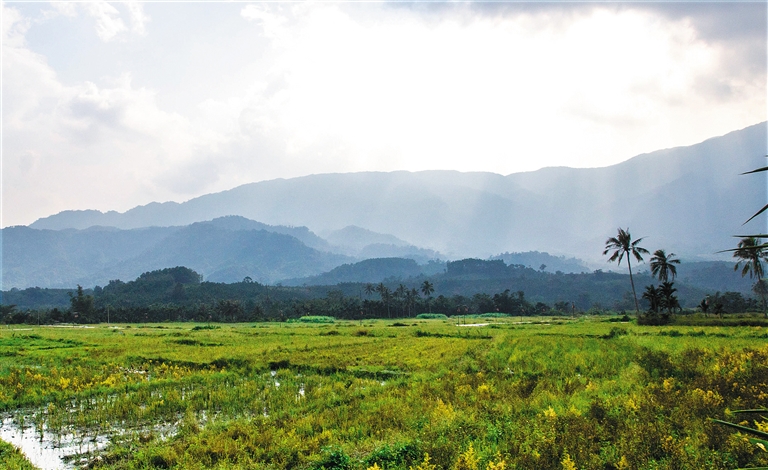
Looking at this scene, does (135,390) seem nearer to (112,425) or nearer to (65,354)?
(112,425)

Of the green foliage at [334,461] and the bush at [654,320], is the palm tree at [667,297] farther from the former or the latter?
the green foliage at [334,461]

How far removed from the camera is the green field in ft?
28.6

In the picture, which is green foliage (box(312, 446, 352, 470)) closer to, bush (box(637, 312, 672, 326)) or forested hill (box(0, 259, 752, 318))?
bush (box(637, 312, 672, 326))

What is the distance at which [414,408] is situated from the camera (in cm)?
1209

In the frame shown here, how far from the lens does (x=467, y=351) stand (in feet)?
79.9

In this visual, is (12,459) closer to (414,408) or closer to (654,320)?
(414,408)

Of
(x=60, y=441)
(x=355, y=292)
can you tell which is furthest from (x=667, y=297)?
(x=355, y=292)

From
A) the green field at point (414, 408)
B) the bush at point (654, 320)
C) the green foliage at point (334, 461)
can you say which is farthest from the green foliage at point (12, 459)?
the bush at point (654, 320)

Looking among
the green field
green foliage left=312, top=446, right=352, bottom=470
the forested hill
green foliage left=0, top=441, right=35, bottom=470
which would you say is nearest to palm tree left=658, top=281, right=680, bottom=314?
the green field

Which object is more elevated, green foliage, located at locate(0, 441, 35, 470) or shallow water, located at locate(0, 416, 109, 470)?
green foliage, located at locate(0, 441, 35, 470)

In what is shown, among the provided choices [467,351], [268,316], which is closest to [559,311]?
[268,316]

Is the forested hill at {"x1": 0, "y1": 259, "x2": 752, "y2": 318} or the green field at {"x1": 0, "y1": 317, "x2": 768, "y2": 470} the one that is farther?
the forested hill at {"x1": 0, "y1": 259, "x2": 752, "y2": 318}

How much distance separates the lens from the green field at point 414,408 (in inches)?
343

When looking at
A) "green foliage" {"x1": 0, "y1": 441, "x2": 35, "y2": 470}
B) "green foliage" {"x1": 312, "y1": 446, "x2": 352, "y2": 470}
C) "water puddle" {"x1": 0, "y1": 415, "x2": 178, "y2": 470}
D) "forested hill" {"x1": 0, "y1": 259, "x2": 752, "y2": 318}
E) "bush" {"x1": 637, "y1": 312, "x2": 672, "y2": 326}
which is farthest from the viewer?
"forested hill" {"x1": 0, "y1": 259, "x2": 752, "y2": 318}
